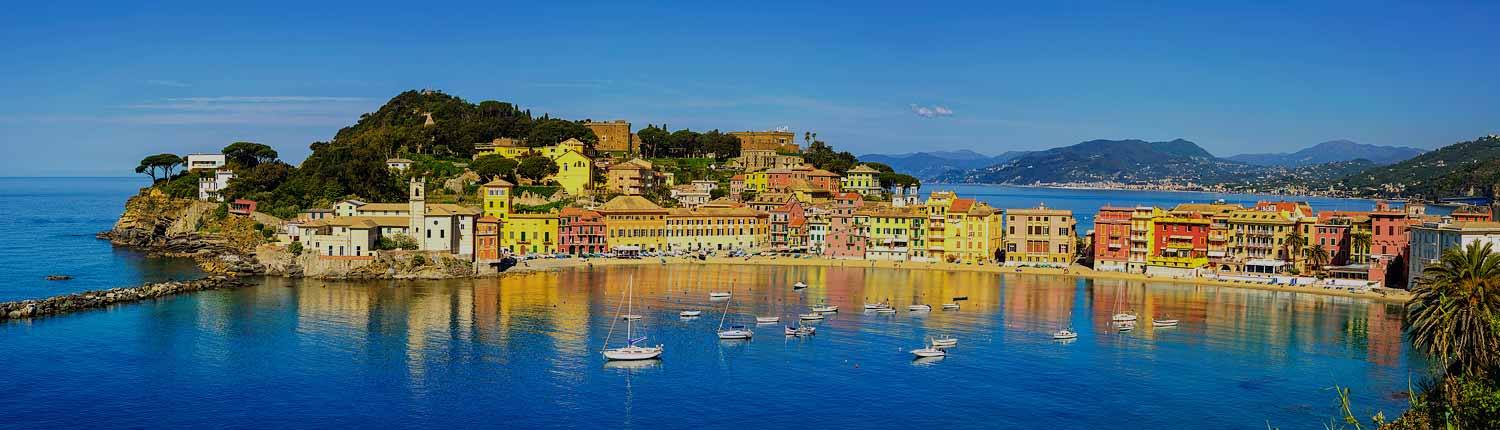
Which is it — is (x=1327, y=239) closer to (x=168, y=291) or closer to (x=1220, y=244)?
(x=1220, y=244)

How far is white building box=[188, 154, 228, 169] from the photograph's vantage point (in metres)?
85.5

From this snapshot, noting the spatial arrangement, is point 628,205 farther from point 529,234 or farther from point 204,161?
point 204,161

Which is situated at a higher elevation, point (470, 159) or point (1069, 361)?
point (470, 159)

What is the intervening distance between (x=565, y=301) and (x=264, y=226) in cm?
2871

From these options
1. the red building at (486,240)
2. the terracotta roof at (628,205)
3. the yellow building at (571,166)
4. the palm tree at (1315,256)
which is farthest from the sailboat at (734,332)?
the yellow building at (571,166)

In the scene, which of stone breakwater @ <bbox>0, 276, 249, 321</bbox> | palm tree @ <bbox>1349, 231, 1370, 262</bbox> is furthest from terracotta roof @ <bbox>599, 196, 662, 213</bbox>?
palm tree @ <bbox>1349, 231, 1370, 262</bbox>

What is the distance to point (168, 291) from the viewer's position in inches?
1989

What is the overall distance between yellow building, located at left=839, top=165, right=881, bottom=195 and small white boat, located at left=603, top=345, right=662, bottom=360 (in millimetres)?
57832

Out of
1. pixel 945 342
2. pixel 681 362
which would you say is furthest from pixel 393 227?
pixel 945 342

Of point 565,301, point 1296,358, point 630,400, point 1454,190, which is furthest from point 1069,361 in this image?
point 1454,190

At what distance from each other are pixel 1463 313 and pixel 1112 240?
132 feet

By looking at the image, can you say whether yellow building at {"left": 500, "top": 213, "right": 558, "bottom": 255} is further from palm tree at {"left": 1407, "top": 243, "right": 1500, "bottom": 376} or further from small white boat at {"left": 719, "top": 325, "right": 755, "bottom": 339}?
palm tree at {"left": 1407, "top": 243, "right": 1500, "bottom": 376}

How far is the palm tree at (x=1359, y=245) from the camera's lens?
187 feet

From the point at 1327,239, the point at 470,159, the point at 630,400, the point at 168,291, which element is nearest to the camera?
the point at 630,400
